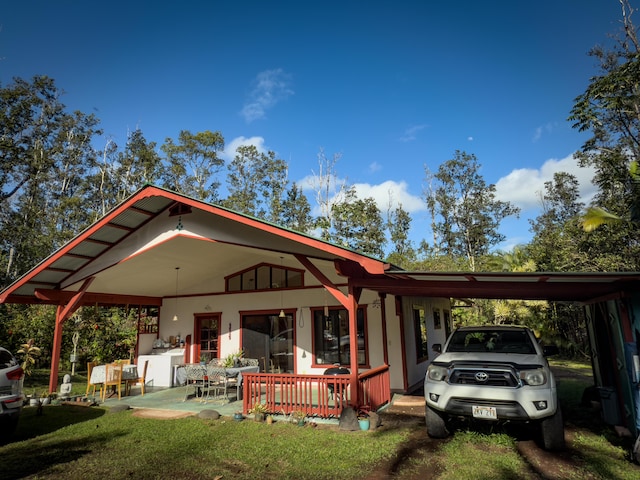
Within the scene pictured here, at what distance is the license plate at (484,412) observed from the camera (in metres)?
4.51

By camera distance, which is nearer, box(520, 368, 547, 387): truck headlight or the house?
box(520, 368, 547, 387): truck headlight

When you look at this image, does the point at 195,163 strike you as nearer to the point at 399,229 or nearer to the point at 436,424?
the point at 399,229

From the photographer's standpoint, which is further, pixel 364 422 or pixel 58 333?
pixel 58 333

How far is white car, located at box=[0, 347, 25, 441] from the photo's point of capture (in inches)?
222

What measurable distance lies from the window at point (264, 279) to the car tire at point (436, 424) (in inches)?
232

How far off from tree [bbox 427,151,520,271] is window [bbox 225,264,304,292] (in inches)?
834

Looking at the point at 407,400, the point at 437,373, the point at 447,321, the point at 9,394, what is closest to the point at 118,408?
the point at 9,394

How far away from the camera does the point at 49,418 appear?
750 cm

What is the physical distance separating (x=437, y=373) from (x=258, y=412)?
3.53 meters

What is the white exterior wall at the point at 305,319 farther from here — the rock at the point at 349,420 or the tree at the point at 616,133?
the tree at the point at 616,133

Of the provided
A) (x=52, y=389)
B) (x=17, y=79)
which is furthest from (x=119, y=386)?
(x=17, y=79)

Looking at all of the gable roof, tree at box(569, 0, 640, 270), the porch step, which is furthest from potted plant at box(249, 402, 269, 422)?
tree at box(569, 0, 640, 270)

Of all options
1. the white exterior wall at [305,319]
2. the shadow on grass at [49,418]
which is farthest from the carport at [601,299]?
the shadow on grass at [49,418]

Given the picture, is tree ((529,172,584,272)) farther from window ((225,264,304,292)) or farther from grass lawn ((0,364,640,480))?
window ((225,264,304,292))
